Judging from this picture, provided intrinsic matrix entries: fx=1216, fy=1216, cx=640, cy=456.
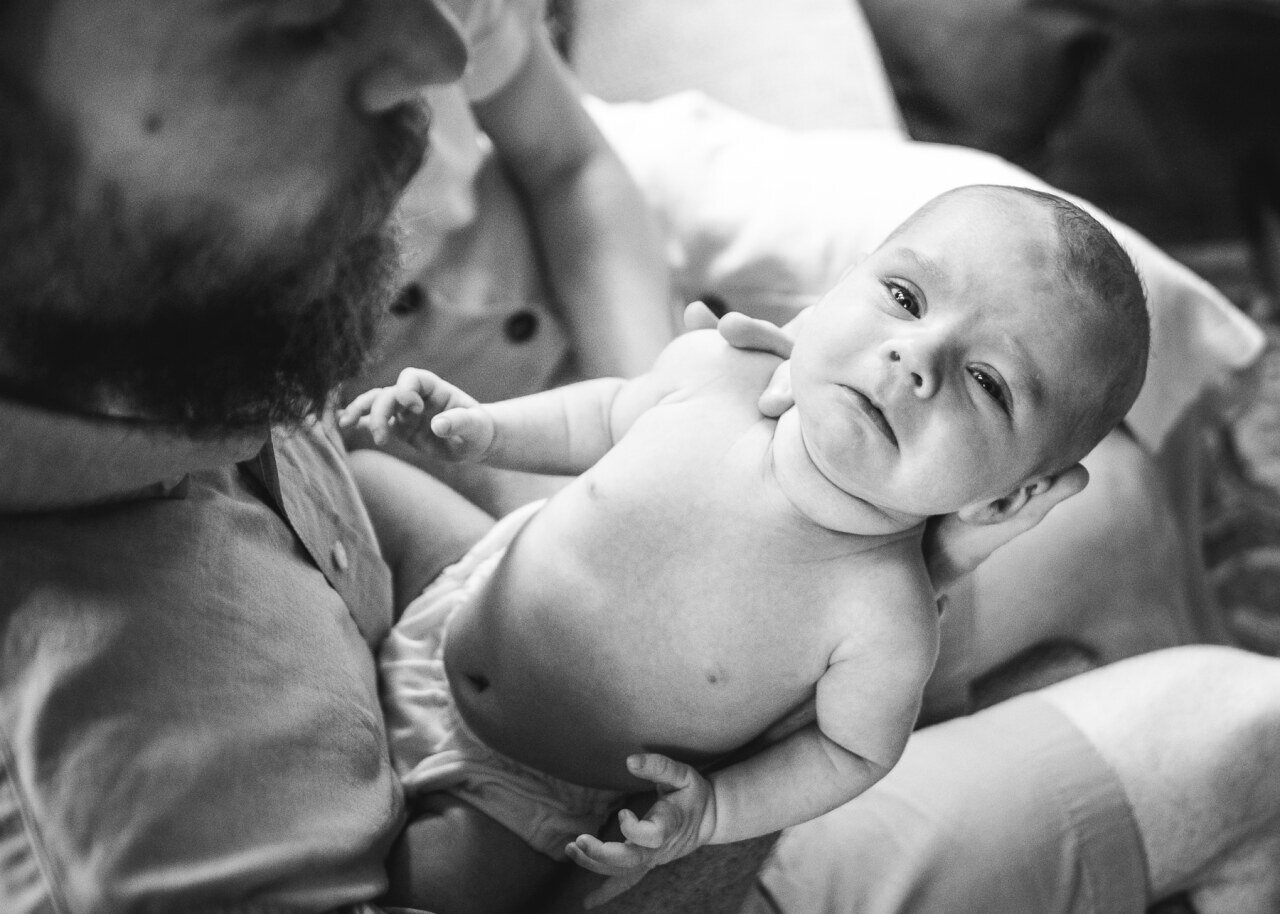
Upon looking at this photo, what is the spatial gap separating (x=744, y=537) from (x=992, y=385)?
0.16m

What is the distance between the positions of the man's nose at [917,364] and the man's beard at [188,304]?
0.28 meters

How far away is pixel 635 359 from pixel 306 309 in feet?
1.42

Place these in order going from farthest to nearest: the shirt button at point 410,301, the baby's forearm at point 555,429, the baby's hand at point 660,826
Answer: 1. the shirt button at point 410,301
2. the baby's forearm at point 555,429
3. the baby's hand at point 660,826

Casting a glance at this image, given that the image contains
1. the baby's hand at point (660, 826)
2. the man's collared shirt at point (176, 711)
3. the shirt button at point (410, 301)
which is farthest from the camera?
the shirt button at point (410, 301)

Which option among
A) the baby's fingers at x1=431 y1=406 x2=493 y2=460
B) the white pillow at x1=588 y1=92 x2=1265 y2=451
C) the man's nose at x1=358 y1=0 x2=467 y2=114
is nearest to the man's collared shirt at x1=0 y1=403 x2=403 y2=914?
the baby's fingers at x1=431 y1=406 x2=493 y2=460


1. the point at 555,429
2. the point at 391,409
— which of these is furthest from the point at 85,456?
the point at 555,429

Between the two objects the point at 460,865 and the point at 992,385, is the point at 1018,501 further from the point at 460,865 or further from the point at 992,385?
the point at 460,865

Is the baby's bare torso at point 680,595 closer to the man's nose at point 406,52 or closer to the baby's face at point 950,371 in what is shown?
the baby's face at point 950,371

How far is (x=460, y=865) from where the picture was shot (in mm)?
765

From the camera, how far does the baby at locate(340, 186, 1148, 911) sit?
0.64 m

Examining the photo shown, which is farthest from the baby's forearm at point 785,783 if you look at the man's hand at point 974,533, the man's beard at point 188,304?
the man's beard at point 188,304

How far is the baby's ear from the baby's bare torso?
0.16 ft

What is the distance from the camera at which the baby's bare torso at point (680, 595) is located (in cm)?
70

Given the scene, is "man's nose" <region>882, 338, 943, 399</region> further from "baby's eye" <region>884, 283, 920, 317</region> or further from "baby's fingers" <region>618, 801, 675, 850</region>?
"baby's fingers" <region>618, 801, 675, 850</region>
